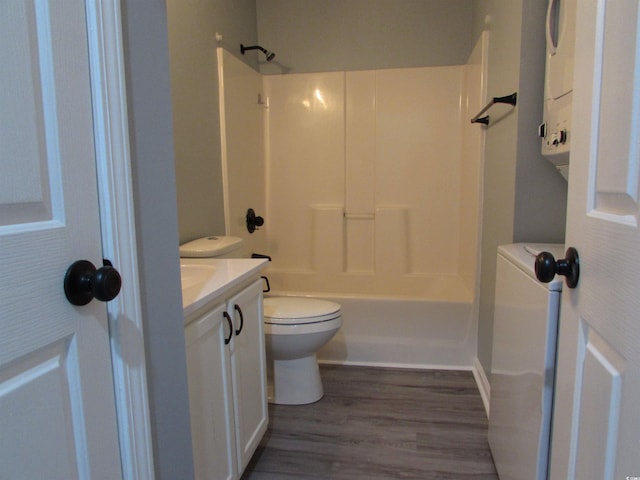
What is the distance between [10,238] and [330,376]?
7.21 feet

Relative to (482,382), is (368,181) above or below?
above

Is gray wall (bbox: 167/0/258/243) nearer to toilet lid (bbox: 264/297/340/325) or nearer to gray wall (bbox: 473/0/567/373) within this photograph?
toilet lid (bbox: 264/297/340/325)

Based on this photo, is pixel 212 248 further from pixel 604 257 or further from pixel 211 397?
pixel 604 257

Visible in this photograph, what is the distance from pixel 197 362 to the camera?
1155mm

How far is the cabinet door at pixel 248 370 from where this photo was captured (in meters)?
1.43

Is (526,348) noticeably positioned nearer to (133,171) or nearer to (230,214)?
(133,171)

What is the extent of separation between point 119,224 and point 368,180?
265cm

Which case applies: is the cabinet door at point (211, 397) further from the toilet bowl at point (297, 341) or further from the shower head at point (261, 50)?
the shower head at point (261, 50)

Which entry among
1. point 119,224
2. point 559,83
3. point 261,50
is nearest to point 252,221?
point 261,50

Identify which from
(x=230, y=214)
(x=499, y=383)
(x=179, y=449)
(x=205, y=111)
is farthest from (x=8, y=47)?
(x=230, y=214)

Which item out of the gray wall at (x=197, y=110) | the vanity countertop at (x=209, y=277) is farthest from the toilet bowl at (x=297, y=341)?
the gray wall at (x=197, y=110)

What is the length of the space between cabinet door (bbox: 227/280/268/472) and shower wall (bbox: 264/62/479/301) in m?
1.62

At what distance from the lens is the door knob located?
0.78 m

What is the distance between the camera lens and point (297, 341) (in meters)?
2.07
